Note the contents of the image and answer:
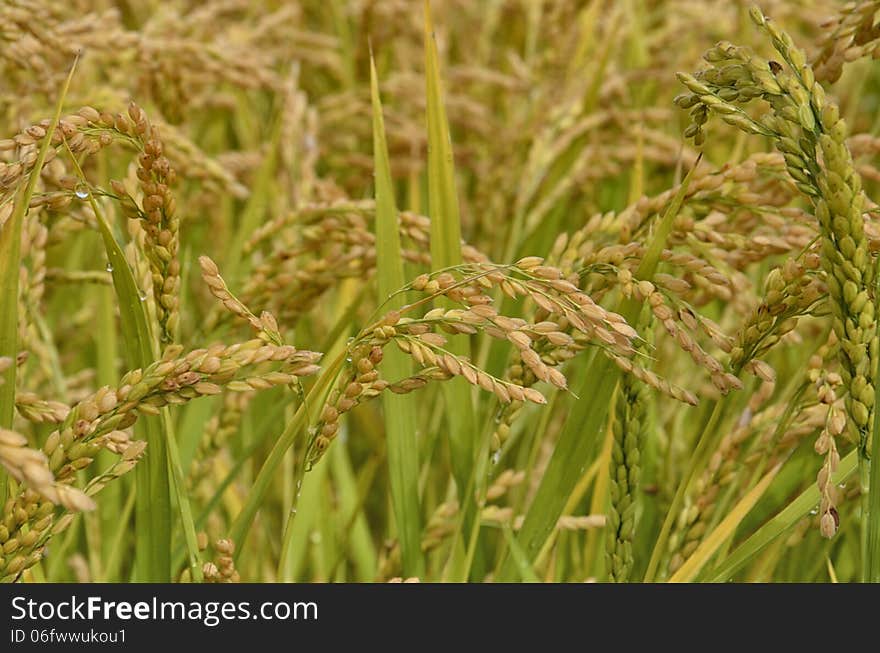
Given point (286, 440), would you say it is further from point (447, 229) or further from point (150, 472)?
point (447, 229)

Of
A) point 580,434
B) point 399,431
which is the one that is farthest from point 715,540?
point 399,431

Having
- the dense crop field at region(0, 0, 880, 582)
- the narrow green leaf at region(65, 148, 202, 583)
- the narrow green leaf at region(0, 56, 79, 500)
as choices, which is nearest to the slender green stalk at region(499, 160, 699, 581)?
the dense crop field at region(0, 0, 880, 582)

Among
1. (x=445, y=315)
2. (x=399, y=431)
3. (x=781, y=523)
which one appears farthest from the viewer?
(x=399, y=431)

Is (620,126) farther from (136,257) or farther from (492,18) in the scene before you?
(136,257)

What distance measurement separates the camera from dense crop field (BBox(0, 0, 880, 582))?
41.1 inches

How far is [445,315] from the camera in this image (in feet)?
3.42

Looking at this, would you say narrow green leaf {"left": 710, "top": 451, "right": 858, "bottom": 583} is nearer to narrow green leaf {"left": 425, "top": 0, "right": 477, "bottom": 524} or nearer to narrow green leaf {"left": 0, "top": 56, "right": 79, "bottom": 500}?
narrow green leaf {"left": 425, "top": 0, "right": 477, "bottom": 524}

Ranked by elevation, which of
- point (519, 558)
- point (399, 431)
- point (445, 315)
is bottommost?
point (519, 558)

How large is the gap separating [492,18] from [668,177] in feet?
3.20

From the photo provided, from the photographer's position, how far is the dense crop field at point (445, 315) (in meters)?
1.04

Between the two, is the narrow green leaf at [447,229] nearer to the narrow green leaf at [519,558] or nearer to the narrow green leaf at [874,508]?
the narrow green leaf at [519,558]

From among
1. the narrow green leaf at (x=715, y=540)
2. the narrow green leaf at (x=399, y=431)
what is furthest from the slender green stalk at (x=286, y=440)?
the narrow green leaf at (x=715, y=540)

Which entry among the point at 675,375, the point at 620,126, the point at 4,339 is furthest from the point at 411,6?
the point at 4,339

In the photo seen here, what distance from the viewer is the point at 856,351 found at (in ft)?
3.28
